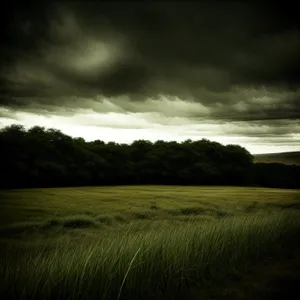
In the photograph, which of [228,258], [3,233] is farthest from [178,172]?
[228,258]

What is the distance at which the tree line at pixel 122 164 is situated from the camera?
28172 mm

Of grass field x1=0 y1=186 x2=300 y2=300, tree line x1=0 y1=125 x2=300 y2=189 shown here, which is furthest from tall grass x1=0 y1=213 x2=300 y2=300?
tree line x1=0 y1=125 x2=300 y2=189

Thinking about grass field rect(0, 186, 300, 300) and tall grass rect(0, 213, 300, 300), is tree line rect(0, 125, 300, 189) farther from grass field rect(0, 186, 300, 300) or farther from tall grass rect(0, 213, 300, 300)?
tall grass rect(0, 213, 300, 300)

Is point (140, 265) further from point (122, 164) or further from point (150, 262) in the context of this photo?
point (122, 164)

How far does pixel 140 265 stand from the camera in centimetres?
407

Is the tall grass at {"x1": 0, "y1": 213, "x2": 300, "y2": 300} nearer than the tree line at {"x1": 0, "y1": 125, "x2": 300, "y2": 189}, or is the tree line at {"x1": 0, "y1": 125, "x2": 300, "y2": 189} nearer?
the tall grass at {"x1": 0, "y1": 213, "x2": 300, "y2": 300}

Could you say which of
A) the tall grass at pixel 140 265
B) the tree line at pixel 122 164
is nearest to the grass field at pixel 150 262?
the tall grass at pixel 140 265

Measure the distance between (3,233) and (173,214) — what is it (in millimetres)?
7385

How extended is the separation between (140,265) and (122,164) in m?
33.5

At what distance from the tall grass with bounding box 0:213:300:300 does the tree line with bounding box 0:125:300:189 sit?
83.1 ft

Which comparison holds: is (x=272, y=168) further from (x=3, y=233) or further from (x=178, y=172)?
(x=3, y=233)

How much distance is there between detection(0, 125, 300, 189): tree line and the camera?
92.4 ft

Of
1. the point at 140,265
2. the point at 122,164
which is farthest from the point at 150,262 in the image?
the point at 122,164

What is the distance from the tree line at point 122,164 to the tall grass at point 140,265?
25333mm
